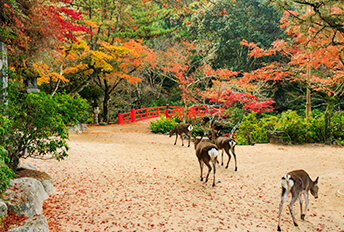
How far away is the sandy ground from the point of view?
3951mm

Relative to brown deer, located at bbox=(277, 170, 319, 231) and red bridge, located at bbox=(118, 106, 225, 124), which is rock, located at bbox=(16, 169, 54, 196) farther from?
red bridge, located at bbox=(118, 106, 225, 124)

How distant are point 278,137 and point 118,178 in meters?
6.38

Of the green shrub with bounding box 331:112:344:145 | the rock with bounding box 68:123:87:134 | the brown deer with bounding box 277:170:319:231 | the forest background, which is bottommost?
the brown deer with bounding box 277:170:319:231

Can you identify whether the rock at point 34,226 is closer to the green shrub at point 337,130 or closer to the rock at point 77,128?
the rock at point 77,128

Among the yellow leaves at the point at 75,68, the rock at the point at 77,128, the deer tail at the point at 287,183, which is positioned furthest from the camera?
the yellow leaves at the point at 75,68

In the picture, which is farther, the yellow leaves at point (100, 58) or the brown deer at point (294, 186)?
the yellow leaves at point (100, 58)

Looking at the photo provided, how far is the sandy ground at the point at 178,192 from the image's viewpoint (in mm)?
3951

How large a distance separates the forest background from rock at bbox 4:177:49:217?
1.89 ft

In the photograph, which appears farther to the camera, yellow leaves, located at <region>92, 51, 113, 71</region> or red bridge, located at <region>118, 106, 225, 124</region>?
red bridge, located at <region>118, 106, 225, 124</region>

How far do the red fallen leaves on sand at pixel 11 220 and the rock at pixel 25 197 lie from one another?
6 cm

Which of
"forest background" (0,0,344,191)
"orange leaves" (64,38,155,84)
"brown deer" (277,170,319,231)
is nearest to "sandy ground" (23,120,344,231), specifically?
"brown deer" (277,170,319,231)

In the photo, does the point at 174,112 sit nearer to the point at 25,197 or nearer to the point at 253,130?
the point at 253,130

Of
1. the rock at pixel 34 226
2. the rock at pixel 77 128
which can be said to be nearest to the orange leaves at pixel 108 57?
the rock at pixel 77 128

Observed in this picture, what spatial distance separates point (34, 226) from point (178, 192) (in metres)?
2.72
